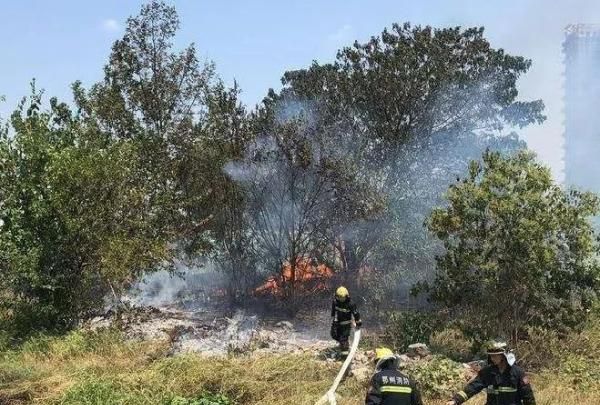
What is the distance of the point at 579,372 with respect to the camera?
10617mm

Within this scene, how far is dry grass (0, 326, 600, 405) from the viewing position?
338 inches

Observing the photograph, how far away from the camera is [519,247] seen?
11.8 metres

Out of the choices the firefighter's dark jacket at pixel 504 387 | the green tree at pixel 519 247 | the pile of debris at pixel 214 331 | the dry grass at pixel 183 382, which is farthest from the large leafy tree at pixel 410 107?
the firefighter's dark jacket at pixel 504 387

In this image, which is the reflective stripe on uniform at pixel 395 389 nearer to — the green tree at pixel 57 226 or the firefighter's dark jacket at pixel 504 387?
the firefighter's dark jacket at pixel 504 387

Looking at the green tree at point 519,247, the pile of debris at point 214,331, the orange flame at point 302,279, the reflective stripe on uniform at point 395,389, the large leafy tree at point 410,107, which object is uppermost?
the large leafy tree at point 410,107

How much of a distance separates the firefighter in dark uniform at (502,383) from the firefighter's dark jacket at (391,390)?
0.81 meters

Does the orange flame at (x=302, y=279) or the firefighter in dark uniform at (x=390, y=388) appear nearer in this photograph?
the firefighter in dark uniform at (x=390, y=388)

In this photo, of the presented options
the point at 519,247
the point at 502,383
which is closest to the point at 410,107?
the point at 519,247

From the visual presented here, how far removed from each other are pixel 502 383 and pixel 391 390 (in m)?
1.27

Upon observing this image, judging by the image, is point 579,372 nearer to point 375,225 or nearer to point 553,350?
point 553,350

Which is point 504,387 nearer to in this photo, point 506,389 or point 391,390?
point 506,389

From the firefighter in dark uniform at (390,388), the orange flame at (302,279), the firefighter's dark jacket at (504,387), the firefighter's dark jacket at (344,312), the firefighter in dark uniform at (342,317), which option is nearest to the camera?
the firefighter in dark uniform at (390,388)

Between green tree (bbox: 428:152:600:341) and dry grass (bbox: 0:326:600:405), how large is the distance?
6.64ft

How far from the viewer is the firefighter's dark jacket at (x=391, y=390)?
19.6 ft
